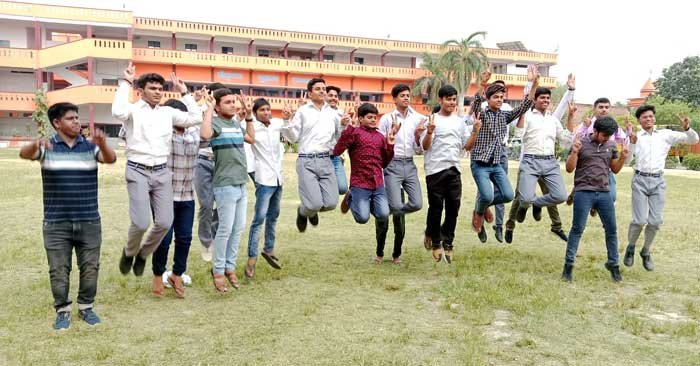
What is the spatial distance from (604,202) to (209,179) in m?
4.48

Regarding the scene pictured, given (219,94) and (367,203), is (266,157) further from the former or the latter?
(367,203)

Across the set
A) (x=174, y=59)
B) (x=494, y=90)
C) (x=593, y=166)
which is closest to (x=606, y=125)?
(x=593, y=166)

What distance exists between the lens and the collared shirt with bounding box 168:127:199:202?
570 centimetres

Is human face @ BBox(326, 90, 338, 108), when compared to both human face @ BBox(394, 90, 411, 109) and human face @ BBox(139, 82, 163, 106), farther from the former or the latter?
human face @ BBox(139, 82, 163, 106)

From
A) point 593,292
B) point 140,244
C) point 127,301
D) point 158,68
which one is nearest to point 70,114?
point 140,244

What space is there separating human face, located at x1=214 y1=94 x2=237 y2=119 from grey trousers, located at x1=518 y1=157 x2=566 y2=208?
Result: 4.02 metres

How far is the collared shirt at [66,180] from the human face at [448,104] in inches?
159

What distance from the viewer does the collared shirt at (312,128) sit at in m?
6.91

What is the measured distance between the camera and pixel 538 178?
8.04 meters

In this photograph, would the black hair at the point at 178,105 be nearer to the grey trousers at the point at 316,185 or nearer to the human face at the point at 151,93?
the human face at the point at 151,93

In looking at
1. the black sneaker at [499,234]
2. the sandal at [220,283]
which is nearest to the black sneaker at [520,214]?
the black sneaker at [499,234]

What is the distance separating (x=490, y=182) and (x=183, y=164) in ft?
12.9

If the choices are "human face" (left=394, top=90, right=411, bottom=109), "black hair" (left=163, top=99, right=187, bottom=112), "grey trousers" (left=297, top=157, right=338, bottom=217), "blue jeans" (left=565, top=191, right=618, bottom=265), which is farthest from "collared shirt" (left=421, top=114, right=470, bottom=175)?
"black hair" (left=163, top=99, right=187, bottom=112)

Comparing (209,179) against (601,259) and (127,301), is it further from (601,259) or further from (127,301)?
(601,259)
